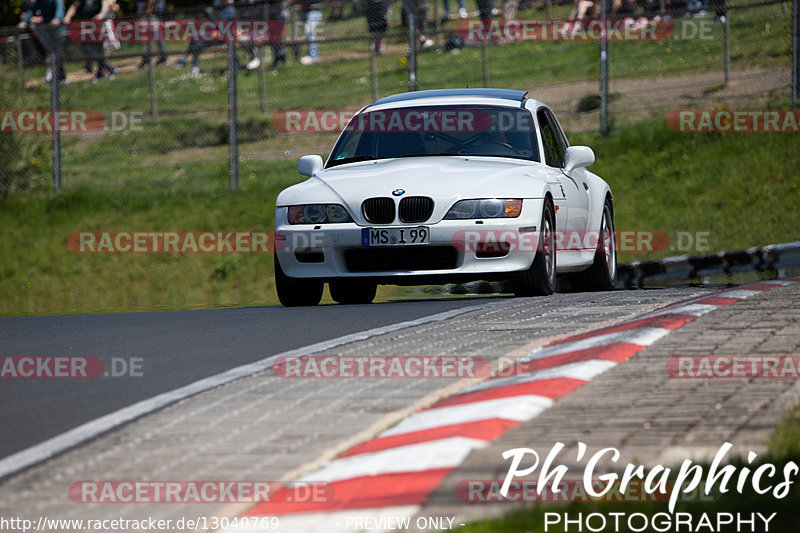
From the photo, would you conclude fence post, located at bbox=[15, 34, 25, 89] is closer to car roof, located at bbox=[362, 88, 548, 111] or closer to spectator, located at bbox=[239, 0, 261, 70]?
spectator, located at bbox=[239, 0, 261, 70]

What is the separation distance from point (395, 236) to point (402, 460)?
5.69 m

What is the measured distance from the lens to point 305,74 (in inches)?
893

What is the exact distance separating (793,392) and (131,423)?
251cm

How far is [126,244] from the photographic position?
18.8 metres

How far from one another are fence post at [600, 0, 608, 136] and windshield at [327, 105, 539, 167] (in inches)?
328

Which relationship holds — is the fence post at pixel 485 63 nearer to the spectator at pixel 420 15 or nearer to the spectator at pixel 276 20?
the spectator at pixel 420 15

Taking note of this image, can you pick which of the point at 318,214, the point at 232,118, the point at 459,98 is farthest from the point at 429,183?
the point at 232,118

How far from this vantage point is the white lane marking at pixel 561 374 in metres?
5.40

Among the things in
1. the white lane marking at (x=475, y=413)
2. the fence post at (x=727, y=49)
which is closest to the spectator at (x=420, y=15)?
the fence post at (x=727, y=49)

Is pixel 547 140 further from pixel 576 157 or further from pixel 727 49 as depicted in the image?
pixel 727 49

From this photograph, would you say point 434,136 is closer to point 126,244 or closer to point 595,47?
point 126,244

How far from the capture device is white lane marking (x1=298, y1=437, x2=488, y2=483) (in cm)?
403

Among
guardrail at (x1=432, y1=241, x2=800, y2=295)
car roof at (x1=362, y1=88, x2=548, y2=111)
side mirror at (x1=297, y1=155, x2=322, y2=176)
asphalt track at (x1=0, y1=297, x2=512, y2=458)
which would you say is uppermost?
car roof at (x1=362, y1=88, x2=548, y2=111)

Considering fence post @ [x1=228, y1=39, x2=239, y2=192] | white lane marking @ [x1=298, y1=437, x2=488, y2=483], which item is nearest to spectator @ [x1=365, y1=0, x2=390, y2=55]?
fence post @ [x1=228, y1=39, x2=239, y2=192]
